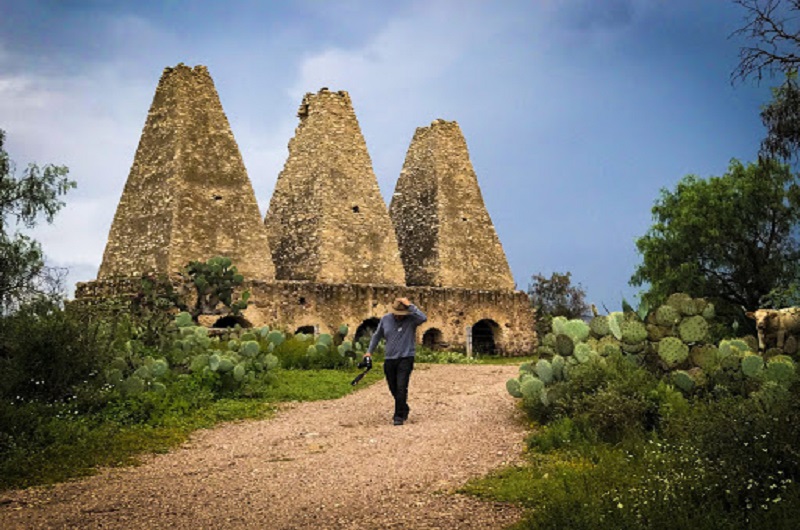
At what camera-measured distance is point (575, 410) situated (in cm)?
938

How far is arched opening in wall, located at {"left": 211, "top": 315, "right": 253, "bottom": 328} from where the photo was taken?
2169 centimetres

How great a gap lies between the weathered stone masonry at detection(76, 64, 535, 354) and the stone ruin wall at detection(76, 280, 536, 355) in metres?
0.04

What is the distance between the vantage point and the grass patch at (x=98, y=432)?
8.02m

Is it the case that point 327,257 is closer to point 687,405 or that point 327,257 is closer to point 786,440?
point 687,405

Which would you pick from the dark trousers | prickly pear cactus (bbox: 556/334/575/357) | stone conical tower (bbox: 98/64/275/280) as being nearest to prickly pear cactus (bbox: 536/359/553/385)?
prickly pear cactus (bbox: 556/334/575/357)

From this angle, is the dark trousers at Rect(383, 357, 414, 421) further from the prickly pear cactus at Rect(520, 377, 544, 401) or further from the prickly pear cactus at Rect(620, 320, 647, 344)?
the prickly pear cactus at Rect(620, 320, 647, 344)

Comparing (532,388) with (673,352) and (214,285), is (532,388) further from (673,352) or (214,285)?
(214,285)

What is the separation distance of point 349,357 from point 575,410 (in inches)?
320

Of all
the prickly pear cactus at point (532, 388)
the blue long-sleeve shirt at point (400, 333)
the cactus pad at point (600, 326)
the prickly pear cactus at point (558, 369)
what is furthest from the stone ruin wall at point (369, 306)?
the prickly pear cactus at point (558, 369)

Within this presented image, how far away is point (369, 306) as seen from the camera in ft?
78.6

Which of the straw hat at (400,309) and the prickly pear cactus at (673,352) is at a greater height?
the straw hat at (400,309)

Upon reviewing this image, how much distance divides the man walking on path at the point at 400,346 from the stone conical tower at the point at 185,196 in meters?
11.6

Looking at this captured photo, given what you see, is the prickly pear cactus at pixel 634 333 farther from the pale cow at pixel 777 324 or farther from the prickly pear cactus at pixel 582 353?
the pale cow at pixel 777 324

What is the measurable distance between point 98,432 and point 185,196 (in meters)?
13.6
